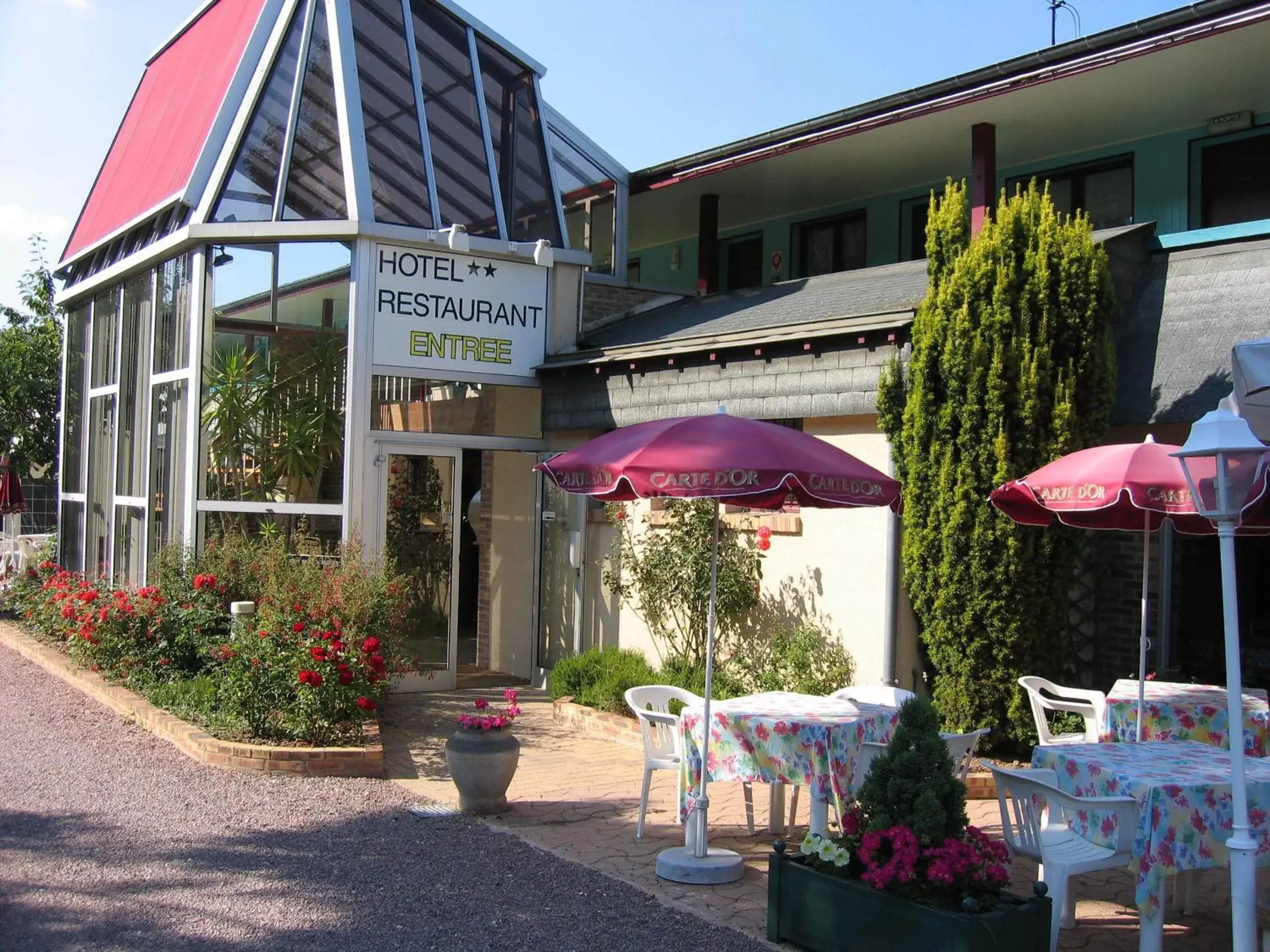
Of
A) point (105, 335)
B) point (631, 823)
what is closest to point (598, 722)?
point (631, 823)

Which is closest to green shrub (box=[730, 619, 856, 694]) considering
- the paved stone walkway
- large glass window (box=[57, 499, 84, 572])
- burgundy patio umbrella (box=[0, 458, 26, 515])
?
the paved stone walkway

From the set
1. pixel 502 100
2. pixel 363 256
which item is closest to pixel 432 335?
pixel 363 256

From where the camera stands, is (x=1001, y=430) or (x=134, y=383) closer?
(x=1001, y=430)

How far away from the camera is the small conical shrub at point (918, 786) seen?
4.92 m

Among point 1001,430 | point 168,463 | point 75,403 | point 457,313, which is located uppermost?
point 457,313

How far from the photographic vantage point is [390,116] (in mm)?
12273

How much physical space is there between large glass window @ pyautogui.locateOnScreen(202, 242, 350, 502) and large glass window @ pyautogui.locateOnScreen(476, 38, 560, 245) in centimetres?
224

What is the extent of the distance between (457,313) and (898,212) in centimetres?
559

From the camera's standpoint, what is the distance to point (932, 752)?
5055mm

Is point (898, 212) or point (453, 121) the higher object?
point (453, 121)

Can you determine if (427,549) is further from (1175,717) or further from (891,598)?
(1175,717)

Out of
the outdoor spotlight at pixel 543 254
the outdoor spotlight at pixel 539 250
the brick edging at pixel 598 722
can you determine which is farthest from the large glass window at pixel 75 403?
the brick edging at pixel 598 722

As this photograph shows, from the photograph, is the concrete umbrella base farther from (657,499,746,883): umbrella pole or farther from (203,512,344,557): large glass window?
(203,512,344,557): large glass window

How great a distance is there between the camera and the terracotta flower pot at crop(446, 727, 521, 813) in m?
7.41
